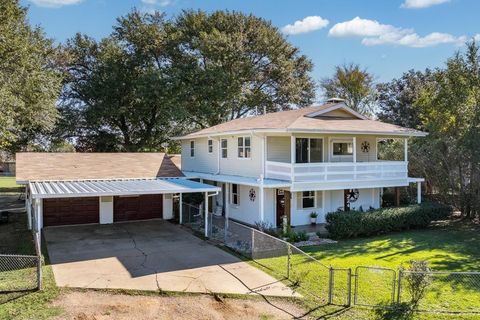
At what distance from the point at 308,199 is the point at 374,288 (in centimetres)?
934

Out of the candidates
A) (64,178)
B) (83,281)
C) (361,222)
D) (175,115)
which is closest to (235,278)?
(83,281)

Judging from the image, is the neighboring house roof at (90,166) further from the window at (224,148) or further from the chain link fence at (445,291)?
the chain link fence at (445,291)

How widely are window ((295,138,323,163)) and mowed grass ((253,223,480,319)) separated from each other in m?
5.39

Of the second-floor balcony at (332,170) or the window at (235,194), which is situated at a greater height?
the second-floor balcony at (332,170)

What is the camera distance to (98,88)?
36.8 metres

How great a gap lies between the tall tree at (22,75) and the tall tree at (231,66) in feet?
37.4

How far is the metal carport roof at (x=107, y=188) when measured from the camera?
593 inches

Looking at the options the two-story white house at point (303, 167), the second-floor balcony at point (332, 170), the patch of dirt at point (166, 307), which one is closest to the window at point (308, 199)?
the two-story white house at point (303, 167)

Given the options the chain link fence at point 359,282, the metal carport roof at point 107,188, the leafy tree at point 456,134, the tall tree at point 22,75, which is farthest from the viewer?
the leafy tree at point 456,134

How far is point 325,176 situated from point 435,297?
8735 mm

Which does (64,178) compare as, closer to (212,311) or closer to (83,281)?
(83,281)

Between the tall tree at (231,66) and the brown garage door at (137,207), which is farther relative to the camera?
the tall tree at (231,66)

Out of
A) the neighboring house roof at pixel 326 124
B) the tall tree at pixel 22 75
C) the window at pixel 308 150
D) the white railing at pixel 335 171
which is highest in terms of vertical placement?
the tall tree at pixel 22 75

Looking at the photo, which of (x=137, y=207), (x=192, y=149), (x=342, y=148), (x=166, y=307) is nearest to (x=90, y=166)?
(x=137, y=207)
